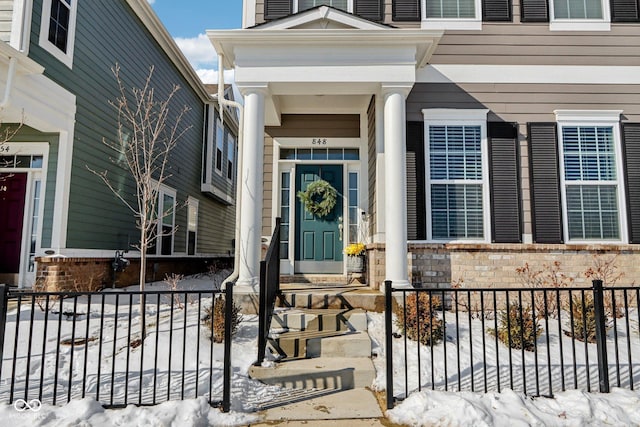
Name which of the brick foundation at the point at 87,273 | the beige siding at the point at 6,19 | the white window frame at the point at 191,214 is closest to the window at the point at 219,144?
the white window frame at the point at 191,214

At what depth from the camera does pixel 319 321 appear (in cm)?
451

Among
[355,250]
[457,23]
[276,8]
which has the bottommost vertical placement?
[355,250]

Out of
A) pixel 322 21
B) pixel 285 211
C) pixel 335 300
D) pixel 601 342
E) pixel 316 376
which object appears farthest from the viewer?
pixel 285 211

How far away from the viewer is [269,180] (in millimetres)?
6672

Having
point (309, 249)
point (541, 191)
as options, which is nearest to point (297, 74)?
point (309, 249)

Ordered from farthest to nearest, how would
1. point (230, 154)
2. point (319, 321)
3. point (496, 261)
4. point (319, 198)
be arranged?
point (230, 154)
point (319, 198)
point (496, 261)
point (319, 321)

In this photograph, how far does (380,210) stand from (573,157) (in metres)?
3.06

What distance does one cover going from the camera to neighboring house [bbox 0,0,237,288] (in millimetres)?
5582

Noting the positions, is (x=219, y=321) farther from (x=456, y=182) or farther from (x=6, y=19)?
(x=6, y=19)

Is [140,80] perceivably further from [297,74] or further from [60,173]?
[297,74]

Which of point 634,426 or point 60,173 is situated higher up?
point 60,173

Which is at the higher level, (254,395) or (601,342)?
(601,342)

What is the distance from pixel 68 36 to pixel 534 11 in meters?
7.47

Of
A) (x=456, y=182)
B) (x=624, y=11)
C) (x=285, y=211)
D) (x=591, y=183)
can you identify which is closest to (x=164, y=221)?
(x=285, y=211)
